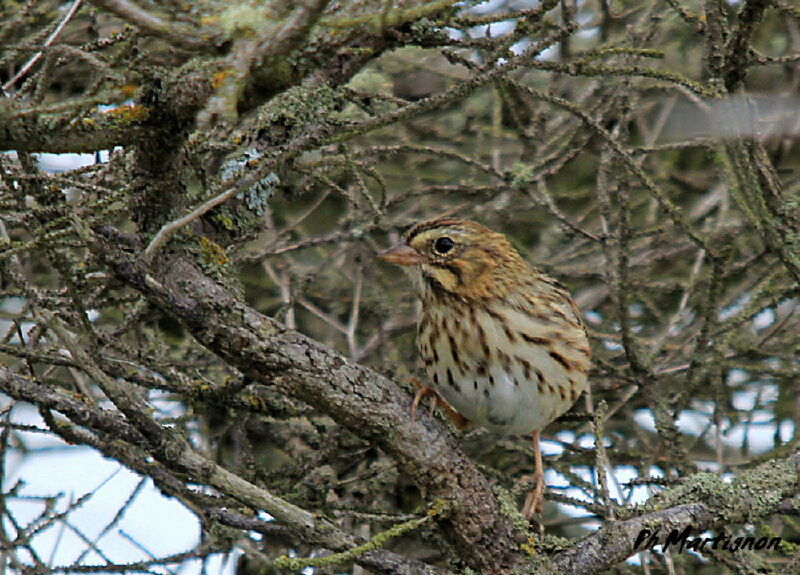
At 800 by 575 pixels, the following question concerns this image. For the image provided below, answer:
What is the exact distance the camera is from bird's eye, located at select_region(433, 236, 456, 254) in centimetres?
442

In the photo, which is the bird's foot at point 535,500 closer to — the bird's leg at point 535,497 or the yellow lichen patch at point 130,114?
the bird's leg at point 535,497

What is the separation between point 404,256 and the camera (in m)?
4.37

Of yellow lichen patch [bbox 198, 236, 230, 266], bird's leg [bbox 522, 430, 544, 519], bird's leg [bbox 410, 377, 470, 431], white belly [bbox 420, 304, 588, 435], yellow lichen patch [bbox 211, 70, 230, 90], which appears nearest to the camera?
yellow lichen patch [bbox 211, 70, 230, 90]

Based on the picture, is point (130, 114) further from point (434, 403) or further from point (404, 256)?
point (404, 256)

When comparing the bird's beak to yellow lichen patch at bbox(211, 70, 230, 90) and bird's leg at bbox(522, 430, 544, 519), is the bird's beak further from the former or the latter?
yellow lichen patch at bbox(211, 70, 230, 90)

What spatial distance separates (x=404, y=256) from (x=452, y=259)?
232 mm

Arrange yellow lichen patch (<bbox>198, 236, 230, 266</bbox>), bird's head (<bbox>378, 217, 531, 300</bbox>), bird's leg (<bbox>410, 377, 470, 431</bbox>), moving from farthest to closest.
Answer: bird's head (<bbox>378, 217, 531, 300</bbox>)
bird's leg (<bbox>410, 377, 470, 431</bbox>)
yellow lichen patch (<bbox>198, 236, 230, 266</bbox>)

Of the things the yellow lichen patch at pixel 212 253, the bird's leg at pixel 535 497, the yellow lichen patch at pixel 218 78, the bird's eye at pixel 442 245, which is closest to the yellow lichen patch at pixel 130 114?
the yellow lichen patch at pixel 218 78

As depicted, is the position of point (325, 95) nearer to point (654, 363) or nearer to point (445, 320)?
point (445, 320)

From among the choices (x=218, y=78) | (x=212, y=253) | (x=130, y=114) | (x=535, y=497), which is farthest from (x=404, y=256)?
(x=218, y=78)

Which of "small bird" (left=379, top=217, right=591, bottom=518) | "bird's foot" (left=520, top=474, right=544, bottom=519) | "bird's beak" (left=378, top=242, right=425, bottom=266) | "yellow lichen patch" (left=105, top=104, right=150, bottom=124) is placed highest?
"bird's beak" (left=378, top=242, right=425, bottom=266)

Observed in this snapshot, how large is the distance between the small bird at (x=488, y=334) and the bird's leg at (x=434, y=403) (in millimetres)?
153

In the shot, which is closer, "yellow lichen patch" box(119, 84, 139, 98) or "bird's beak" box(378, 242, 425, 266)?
"yellow lichen patch" box(119, 84, 139, 98)

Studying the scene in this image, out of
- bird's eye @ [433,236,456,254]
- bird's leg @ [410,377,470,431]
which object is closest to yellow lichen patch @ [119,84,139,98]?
bird's leg @ [410,377,470,431]
